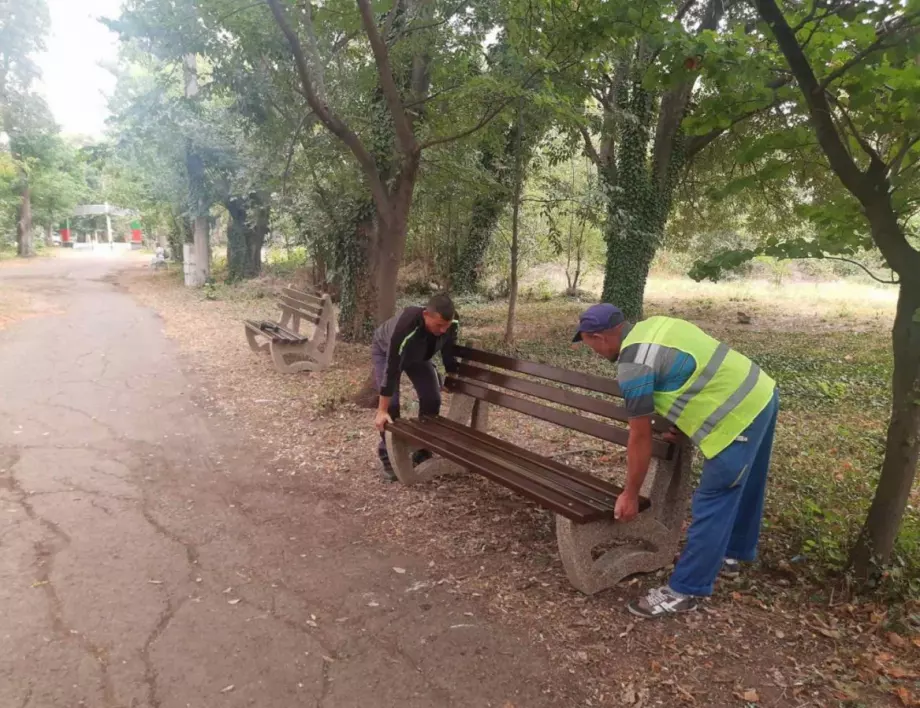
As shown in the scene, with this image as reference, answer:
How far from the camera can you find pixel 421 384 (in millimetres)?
4965

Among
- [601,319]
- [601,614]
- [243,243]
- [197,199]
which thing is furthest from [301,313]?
[243,243]

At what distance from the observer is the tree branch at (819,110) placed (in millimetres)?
2884

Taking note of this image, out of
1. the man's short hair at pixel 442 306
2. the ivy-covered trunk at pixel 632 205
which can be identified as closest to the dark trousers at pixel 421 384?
the man's short hair at pixel 442 306

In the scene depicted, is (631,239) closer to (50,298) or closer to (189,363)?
(189,363)

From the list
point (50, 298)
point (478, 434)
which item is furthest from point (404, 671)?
point (50, 298)

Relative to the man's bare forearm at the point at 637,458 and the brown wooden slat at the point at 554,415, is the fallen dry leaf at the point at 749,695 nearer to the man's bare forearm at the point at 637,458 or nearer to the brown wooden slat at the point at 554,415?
the man's bare forearm at the point at 637,458

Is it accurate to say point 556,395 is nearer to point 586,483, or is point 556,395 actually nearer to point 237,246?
point 586,483

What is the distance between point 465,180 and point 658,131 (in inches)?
229

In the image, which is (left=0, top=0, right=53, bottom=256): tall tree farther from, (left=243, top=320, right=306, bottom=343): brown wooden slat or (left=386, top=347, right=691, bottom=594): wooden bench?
(left=386, top=347, right=691, bottom=594): wooden bench

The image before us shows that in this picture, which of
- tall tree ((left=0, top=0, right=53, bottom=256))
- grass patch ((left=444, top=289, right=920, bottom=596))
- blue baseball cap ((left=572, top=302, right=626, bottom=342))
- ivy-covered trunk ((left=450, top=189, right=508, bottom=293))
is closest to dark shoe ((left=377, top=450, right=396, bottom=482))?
blue baseball cap ((left=572, top=302, right=626, bottom=342))

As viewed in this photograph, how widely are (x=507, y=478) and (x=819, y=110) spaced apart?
7.81ft

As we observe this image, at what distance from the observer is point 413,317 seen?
446 cm

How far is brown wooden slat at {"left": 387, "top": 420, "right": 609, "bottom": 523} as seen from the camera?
3090mm

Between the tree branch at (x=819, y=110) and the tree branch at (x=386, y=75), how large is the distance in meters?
3.28
